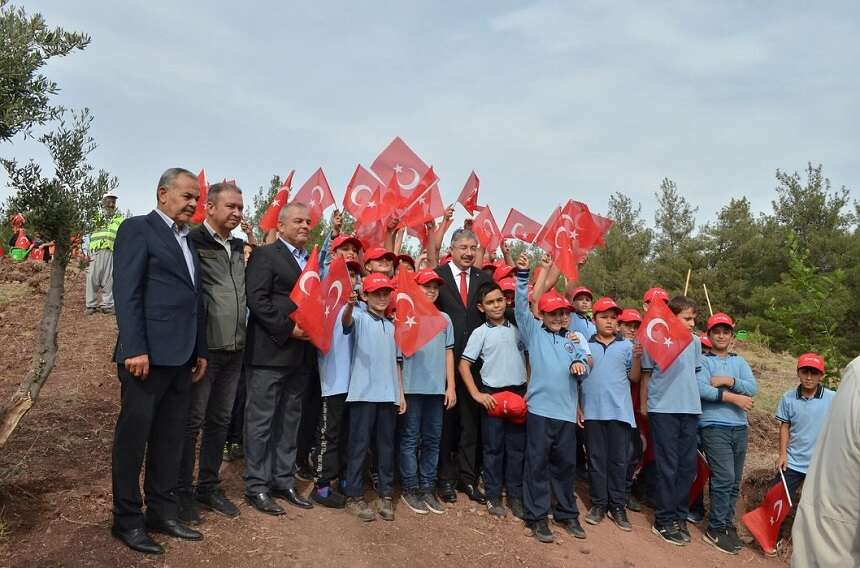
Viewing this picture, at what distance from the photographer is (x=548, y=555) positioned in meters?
5.51

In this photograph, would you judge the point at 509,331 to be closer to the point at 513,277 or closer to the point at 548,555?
the point at 513,277

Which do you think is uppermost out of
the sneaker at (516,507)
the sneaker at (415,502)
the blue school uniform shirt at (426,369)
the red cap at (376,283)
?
the red cap at (376,283)

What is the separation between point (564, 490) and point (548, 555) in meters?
0.70

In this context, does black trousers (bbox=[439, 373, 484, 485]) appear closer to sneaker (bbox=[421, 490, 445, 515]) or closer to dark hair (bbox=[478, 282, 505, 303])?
sneaker (bbox=[421, 490, 445, 515])

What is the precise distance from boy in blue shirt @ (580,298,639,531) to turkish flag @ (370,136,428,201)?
3.05m

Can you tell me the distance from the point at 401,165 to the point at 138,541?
546 centimetres

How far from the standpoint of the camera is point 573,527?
5969mm

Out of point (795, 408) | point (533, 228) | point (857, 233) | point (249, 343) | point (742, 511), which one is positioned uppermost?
point (857, 233)

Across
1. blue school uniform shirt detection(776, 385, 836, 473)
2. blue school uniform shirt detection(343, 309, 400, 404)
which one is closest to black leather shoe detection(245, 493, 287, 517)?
blue school uniform shirt detection(343, 309, 400, 404)

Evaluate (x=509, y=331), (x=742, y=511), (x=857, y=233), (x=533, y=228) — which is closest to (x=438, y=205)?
(x=533, y=228)

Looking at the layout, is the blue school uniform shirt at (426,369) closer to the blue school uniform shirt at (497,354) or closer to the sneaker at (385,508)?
the blue school uniform shirt at (497,354)

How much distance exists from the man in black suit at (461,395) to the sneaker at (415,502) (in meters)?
0.36

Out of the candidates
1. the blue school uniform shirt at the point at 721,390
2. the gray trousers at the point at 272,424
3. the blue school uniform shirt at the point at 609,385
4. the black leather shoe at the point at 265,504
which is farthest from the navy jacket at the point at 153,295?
the blue school uniform shirt at the point at 721,390

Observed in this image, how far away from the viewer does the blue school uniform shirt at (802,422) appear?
20.9 feet
